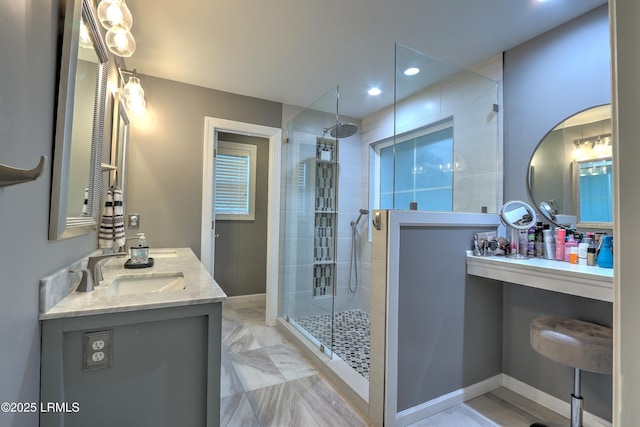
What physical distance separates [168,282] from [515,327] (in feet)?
7.21

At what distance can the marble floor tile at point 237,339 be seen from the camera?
2.55m

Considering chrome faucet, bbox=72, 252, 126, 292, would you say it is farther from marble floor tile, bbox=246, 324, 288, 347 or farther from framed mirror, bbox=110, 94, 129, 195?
marble floor tile, bbox=246, 324, 288, 347

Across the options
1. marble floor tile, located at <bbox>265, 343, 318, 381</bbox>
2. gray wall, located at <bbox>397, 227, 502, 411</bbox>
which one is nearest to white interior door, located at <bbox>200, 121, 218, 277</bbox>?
marble floor tile, located at <bbox>265, 343, 318, 381</bbox>

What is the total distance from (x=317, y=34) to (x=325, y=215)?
1585mm

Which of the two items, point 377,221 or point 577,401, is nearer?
point 577,401

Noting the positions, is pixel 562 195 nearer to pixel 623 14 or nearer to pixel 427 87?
pixel 427 87

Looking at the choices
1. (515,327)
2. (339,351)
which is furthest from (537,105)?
(339,351)

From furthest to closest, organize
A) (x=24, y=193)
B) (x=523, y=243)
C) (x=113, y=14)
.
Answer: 1. (x=523, y=243)
2. (x=113, y=14)
3. (x=24, y=193)

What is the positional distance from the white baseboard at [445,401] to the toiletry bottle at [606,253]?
1.02 metres

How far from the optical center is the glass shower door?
9.57 ft

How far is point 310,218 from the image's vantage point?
297 cm

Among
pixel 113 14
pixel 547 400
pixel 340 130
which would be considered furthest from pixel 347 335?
pixel 113 14

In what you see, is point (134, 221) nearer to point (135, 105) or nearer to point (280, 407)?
point (135, 105)

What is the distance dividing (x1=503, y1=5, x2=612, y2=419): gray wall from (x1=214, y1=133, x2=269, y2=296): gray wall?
2.80m
